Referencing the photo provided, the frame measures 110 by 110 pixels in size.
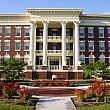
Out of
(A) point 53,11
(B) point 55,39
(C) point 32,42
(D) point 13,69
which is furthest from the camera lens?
(B) point 55,39

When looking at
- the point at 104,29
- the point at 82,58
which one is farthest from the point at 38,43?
the point at 104,29

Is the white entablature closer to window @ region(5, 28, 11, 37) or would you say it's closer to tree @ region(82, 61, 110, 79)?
window @ region(5, 28, 11, 37)

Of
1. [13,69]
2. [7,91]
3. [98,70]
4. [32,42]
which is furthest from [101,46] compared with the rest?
[7,91]

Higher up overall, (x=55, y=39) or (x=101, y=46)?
(x=55, y=39)

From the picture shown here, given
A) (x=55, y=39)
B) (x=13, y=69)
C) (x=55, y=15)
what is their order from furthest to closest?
(x=55, y=39) < (x=55, y=15) < (x=13, y=69)

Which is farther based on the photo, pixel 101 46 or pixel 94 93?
pixel 101 46

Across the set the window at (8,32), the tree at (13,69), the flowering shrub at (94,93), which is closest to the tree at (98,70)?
the tree at (13,69)

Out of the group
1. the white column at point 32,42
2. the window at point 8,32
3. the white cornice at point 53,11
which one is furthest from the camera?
the window at point 8,32

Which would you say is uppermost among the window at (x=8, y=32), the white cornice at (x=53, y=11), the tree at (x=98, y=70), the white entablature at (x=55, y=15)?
the white cornice at (x=53, y=11)

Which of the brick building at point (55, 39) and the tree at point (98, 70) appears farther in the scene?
the brick building at point (55, 39)

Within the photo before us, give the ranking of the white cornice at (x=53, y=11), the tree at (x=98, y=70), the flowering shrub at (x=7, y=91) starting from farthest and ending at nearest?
1. the white cornice at (x=53, y=11)
2. the tree at (x=98, y=70)
3. the flowering shrub at (x=7, y=91)

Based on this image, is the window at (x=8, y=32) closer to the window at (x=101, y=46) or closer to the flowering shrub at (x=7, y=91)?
the window at (x=101, y=46)

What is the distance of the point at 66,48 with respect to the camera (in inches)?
2076

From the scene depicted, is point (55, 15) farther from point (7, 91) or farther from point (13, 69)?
point (7, 91)
